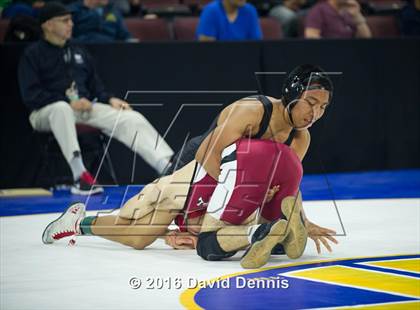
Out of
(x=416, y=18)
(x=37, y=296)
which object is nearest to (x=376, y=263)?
(x=37, y=296)

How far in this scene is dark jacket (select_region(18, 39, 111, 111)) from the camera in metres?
8.39

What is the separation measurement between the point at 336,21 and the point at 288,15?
0.86 m

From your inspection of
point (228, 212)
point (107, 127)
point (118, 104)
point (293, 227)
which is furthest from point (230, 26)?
point (293, 227)

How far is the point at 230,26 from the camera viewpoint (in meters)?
9.52

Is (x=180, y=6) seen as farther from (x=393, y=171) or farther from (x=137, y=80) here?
(x=393, y=171)

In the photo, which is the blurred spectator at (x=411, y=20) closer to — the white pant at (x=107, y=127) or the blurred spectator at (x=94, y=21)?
the blurred spectator at (x=94, y=21)

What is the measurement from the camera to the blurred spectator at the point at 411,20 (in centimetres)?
1062

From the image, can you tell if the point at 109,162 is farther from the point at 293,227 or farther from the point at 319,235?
the point at 293,227

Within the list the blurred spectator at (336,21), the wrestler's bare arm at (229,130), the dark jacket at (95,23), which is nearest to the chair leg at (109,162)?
the dark jacket at (95,23)

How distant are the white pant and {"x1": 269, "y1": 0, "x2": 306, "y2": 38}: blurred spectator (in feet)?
9.40

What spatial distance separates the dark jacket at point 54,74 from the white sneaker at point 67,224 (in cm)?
298

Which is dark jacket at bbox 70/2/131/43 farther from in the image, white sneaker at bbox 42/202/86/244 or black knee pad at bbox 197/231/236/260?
black knee pad at bbox 197/231/236/260

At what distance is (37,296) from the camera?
13.8 feet

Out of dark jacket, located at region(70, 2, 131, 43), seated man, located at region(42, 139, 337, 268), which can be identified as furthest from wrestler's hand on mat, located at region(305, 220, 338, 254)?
dark jacket, located at region(70, 2, 131, 43)
